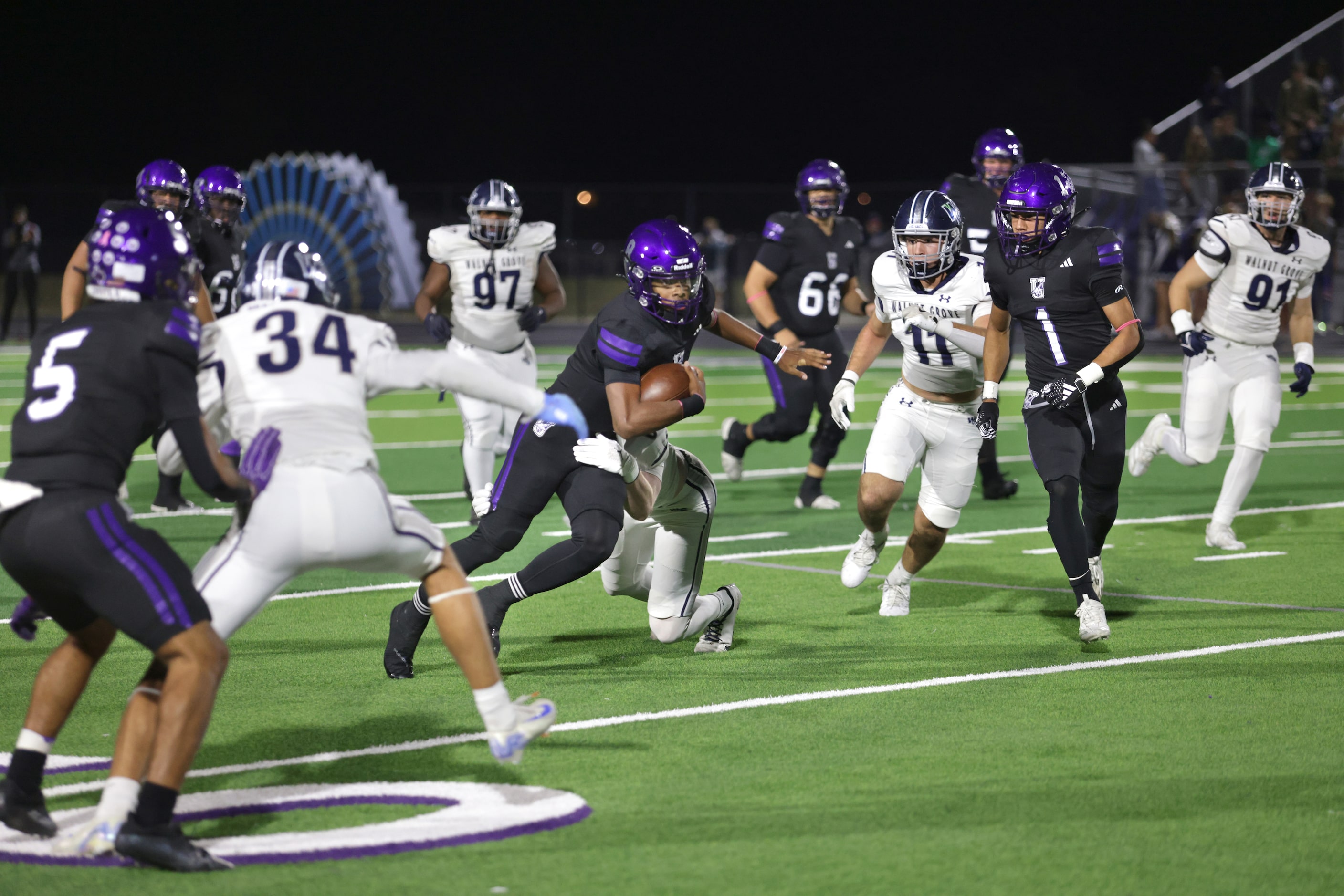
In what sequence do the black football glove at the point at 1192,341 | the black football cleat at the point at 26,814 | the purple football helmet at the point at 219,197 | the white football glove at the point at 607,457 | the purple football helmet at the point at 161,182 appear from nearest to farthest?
the black football cleat at the point at 26,814
the white football glove at the point at 607,457
the black football glove at the point at 1192,341
the purple football helmet at the point at 161,182
the purple football helmet at the point at 219,197

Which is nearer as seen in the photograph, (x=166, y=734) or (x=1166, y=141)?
(x=166, y=734)

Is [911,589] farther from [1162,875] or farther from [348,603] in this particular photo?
[1162,875]

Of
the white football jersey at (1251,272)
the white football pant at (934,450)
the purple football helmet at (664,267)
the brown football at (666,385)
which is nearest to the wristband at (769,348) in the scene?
the white football pant at (934,450)

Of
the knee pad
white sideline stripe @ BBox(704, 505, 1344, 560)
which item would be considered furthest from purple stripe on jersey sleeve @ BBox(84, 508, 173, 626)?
white sideline stripe @ BBox(704, 505, 1344, 560)

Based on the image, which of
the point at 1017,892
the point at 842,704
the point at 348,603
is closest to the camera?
the point at 1017,892

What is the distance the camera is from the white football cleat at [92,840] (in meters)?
3.76

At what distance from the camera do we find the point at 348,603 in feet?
23.6

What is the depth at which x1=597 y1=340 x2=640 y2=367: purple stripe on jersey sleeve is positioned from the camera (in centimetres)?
569

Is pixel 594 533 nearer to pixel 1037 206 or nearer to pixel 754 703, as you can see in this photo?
pixel 754 703

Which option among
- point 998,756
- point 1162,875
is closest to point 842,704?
point 998,756

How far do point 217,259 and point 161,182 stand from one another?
0.49 meters

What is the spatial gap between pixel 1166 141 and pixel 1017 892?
2318 centimetres

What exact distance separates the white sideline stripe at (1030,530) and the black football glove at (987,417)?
1.79 metres

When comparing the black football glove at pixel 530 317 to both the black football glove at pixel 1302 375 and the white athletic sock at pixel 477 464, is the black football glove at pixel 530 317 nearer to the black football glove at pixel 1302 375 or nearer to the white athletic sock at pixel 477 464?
the white athletic sock at pixel 477 464
